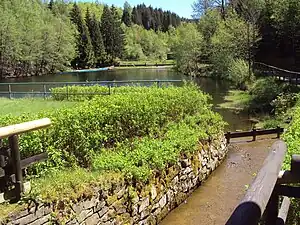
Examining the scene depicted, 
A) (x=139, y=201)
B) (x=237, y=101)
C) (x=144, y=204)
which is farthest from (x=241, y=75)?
(x=139, y=201)

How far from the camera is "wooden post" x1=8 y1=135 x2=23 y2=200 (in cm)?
509

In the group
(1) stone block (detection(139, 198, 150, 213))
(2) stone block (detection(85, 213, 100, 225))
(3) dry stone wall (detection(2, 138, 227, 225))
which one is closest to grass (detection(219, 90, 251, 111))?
(3) dry stone wall (detection(2, 138, 227, 225))

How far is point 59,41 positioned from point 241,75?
40.1 metres

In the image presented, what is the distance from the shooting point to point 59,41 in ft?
202

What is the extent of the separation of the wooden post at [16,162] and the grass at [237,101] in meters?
18.5

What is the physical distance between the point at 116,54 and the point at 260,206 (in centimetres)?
8032

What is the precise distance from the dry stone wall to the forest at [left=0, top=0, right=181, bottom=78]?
4926 cm

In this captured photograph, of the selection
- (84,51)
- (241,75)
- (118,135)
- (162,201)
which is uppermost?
(84,51)

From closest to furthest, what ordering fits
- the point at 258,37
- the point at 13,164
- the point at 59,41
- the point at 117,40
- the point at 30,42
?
the point at 13,164 → the point at 258,37 → the point at 30,42 → the point at 59,41 → the point at 117,40

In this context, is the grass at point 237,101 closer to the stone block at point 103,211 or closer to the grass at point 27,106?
the grass at point 27,106

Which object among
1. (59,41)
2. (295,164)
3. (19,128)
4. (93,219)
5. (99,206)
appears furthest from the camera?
(59,41)

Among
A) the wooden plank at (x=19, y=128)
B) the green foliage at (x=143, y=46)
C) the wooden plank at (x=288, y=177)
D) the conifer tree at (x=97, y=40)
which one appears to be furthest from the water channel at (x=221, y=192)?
the green foliage at (x=143, y=46)

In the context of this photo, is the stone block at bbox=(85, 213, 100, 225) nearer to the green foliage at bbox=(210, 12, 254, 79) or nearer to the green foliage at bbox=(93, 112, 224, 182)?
the green foliage at bbox=(93, 112, 224, 182)

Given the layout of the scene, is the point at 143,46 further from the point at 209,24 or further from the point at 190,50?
the point at 190,50
